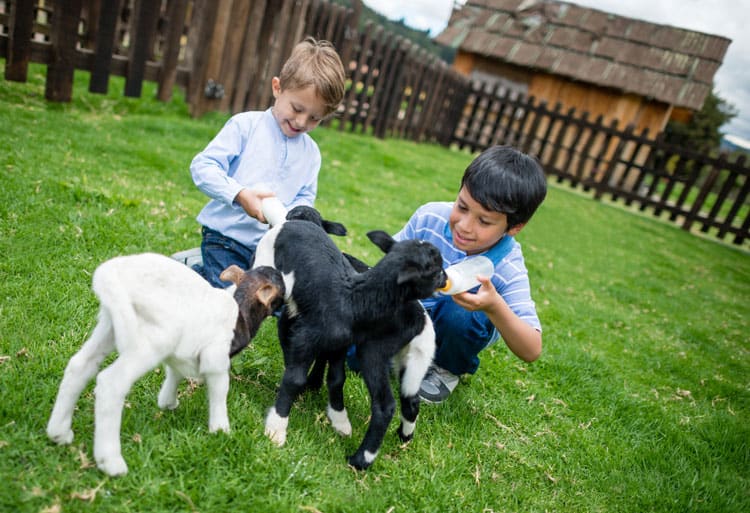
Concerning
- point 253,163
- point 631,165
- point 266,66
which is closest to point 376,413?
point 253,163

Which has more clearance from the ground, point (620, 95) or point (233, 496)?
point (620, 95)

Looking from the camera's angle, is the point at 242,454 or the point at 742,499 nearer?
the point at 242,454

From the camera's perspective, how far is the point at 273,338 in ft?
10.5

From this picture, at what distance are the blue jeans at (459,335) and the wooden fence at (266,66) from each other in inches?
222

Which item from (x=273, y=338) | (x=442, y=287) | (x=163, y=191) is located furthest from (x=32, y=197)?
(x=442, y=287)

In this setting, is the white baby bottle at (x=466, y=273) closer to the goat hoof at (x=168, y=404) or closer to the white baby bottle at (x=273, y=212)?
the white baby bottle at (x=273, y=212)

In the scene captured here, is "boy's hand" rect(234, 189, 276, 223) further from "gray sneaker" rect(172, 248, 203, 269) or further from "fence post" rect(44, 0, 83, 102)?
"fence post" rect(44, 0, 83, 102)

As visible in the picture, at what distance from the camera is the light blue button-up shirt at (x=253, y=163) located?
130 inches

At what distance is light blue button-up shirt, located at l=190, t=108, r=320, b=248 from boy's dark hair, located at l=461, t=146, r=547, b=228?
138 centimetres

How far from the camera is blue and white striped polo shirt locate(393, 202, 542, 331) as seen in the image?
2.85 meters

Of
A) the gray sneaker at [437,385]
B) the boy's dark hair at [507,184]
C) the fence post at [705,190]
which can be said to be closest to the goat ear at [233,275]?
the boy's dark hair at [507,184]

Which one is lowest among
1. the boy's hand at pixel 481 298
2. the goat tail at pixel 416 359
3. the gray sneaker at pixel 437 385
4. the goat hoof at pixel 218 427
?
the gray sneaker at pixel 437 385

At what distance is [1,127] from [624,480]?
6.03m

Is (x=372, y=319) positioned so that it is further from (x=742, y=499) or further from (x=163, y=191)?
(x=163, y=191)
